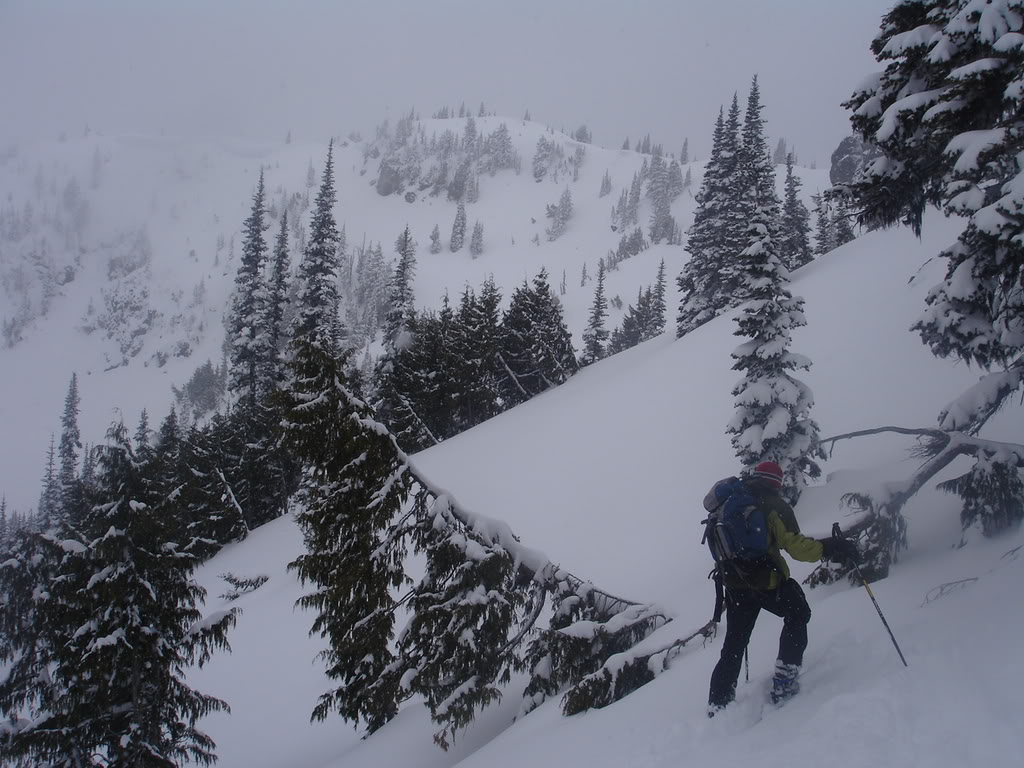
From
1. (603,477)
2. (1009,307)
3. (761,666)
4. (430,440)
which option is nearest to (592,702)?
(761,666)

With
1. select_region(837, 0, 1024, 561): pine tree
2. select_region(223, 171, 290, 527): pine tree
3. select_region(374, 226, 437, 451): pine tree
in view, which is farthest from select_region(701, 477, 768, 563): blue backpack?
select_region(223, 171, 290, 527): pine tree

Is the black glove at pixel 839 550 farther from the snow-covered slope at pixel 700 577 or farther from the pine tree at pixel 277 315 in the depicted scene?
the pine tree at pixel 277 315

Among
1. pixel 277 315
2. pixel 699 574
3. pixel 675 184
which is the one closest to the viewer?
pixel 699 574

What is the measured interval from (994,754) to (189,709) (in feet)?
39.5

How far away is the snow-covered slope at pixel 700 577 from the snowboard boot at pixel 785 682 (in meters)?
0.16

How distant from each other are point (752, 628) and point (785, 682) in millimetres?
467

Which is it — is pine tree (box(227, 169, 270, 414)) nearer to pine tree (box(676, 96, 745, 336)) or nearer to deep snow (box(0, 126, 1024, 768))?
deep snow (box(0, 126, 1024, 768))

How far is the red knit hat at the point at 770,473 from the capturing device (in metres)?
5.06

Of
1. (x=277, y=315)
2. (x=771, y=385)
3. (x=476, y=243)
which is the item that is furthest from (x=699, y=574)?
(x=476, y=243)

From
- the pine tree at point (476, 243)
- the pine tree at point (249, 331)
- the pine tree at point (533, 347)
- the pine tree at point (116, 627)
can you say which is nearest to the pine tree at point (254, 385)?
the pine tree at point (249, 331)

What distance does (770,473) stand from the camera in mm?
5094

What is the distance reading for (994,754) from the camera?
3.29 m

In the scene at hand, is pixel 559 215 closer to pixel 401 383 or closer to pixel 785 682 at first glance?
pixel 401 383

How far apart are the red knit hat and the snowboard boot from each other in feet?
4.99
